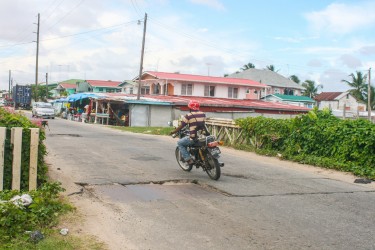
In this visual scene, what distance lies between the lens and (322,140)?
13.6 m

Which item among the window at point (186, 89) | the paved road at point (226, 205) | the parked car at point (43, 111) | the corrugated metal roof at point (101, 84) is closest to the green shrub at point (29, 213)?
the paved road at point (226, 205)

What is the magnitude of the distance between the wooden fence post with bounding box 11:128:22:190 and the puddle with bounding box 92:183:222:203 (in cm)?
152

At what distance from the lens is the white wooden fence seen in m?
6.60

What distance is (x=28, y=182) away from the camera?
22.6ft

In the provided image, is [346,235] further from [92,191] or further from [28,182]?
[28,182]

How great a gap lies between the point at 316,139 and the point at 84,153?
7694 millimetres

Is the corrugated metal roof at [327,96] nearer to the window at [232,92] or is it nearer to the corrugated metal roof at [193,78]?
the corrugated metal roof at [193,78]

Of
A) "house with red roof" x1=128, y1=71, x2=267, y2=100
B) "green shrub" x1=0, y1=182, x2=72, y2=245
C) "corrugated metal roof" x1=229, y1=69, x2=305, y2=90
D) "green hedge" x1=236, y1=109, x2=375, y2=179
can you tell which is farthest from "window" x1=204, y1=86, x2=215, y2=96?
"green shrub" x1=0, y1=182, x2=72, y2=245

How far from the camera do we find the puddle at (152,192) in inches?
295

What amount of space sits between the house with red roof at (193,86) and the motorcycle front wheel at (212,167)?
36.1 meters

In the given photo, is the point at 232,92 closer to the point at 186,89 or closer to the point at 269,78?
the point at 186,89

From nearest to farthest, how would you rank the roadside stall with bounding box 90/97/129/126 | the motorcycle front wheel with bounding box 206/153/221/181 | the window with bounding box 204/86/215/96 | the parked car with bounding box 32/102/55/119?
the motorcycle front wheel with bounding box 206/153/221/181
the roadside stall with bounding box 90/97/129/126
the parked car with bounding box 32/102/55/119
the window with bounding box 204/86/215/96

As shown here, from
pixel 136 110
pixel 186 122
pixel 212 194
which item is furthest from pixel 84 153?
pixel 136 110

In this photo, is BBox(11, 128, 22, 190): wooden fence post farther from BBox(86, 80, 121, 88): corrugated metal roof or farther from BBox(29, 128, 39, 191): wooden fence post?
BBox(86, 80, 121, 88): corrugated metal roof
